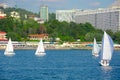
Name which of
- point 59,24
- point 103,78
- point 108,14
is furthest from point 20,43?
point 103,78

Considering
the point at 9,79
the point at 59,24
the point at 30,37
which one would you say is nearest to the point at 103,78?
the point at 9,79

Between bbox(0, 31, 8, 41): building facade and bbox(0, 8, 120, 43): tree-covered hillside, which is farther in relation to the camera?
bbox(0, 8, 120, 43): tree-covered hillside

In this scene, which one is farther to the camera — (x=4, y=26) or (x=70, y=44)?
(x=4, y=26)

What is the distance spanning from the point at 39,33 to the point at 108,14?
41262 millimetres

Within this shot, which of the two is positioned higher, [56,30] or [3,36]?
[56,30]

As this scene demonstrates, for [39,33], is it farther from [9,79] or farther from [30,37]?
[9,79]

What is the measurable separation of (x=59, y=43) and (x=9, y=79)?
110m

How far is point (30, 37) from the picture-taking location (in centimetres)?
15825

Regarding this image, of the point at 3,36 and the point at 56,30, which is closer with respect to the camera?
the point at 3,36

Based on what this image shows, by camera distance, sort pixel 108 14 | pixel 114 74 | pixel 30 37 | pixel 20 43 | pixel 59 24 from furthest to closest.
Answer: pixel 108 14
pixel 59 24
pixel 30 37
pixel 20 43
pixel 114 74

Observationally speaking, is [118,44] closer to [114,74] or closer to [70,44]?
[70,44]

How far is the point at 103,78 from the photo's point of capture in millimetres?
45719

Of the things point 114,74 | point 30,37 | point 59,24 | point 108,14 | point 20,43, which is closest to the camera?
point 114,74

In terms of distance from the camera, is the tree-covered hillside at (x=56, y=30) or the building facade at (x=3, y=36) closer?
the building facade at (x=3, y=36)
